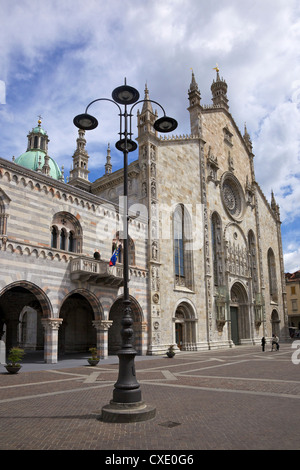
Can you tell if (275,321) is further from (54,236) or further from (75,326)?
(54,236)

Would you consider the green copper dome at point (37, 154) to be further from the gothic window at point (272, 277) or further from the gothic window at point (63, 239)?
the gothic window at point (63, 239)

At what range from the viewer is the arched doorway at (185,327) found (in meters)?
32.3

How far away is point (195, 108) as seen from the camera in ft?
130

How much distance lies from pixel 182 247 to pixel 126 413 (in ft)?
87.3

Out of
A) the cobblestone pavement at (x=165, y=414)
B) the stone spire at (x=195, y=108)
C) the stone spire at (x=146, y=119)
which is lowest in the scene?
the cobblestone pavement at (x=165, y=414)

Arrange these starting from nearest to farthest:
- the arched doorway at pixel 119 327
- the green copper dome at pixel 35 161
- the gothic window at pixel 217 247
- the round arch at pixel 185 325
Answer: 1. the arched doorway at pixel 119 327
2. the round arch at pixel 185 325
3. the gothic window at pixel 217 247
4. the green copper dome at pixel 35 161

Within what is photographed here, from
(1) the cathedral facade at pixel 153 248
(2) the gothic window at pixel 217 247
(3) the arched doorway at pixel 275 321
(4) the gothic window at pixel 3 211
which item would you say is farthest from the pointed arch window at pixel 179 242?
(3) the arched doorway at pixel 275 321

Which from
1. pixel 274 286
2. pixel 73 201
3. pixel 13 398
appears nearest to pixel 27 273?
pixel 73 201

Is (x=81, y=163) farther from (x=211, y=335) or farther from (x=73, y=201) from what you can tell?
(x=211, y=335)

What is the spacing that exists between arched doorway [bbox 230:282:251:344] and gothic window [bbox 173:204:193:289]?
10.4 m

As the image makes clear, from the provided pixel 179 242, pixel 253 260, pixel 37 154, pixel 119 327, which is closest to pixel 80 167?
pixel 179 242

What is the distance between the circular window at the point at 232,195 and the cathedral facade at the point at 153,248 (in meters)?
0.17
